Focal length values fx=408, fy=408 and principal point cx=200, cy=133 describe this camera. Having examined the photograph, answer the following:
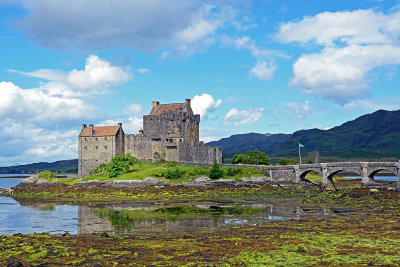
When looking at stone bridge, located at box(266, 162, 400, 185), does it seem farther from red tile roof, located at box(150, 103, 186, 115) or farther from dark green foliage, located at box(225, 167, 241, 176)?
red tile roof, located at box(150, 103, 186, 115)

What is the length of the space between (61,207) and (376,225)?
30590 mm

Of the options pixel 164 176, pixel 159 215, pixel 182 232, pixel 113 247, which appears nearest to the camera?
pixel 113 247

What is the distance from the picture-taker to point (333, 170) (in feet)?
221

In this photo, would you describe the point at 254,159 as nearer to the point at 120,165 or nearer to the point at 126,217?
the point at 120,165

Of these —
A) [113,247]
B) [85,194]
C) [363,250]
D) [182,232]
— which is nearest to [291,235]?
[363,250]

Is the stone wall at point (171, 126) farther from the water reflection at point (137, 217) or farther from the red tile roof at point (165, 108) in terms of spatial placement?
the water reflection at point (137, 217)

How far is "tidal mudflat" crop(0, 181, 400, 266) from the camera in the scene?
713 inches

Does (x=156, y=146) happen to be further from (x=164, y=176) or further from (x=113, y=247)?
(x=113, y=247)

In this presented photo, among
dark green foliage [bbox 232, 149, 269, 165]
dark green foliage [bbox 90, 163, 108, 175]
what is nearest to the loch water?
dark green foliage [bbox 90, 163, 108, 175]

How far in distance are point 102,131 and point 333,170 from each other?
45.8 metres

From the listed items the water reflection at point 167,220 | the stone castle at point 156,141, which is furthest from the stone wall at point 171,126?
the water reflection at point 167,220

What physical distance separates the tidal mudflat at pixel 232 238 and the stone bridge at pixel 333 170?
20.1 meters

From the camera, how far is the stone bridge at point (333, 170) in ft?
202

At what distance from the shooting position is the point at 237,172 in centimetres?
7181
